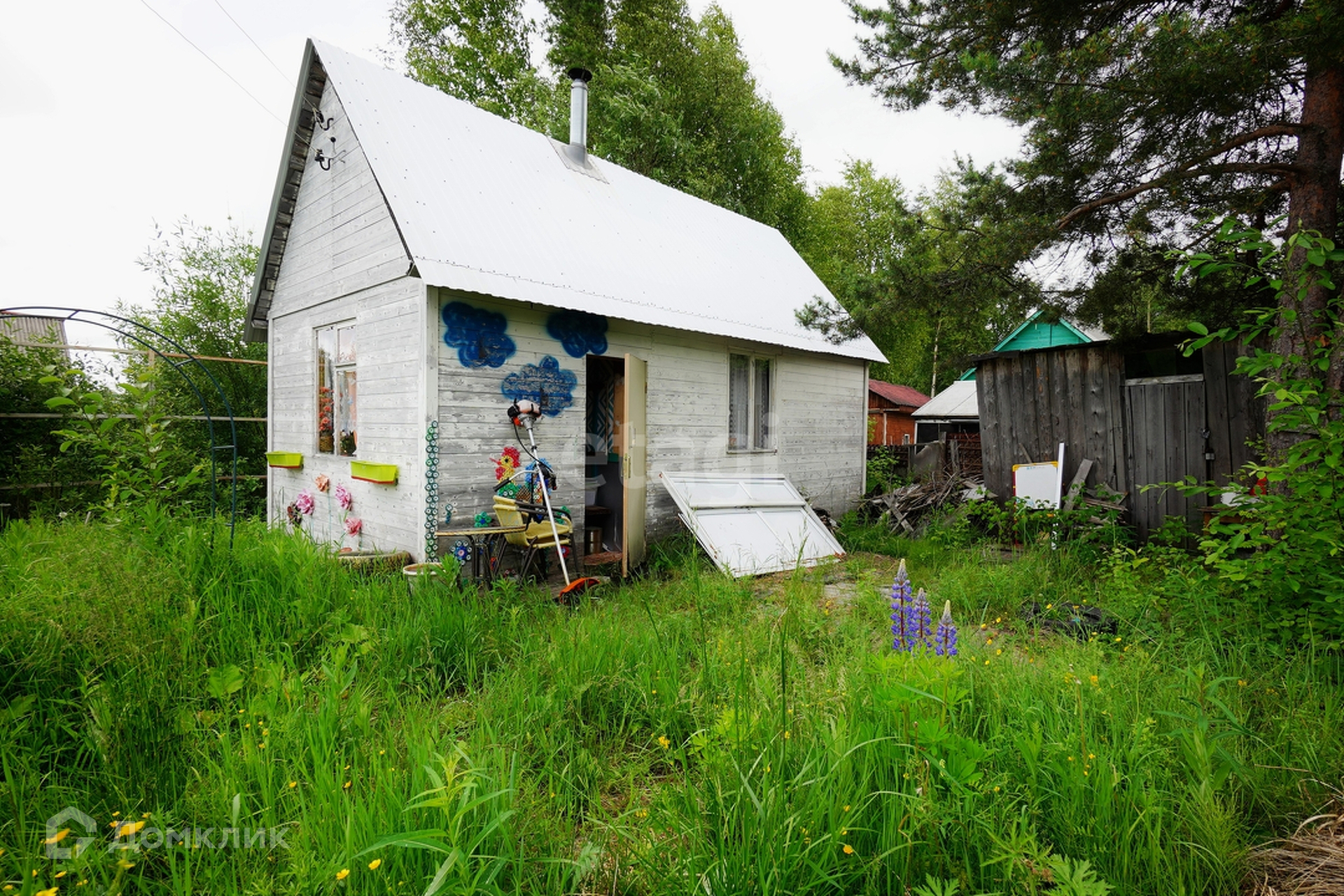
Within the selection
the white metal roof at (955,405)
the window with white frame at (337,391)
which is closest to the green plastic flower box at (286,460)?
the window with white frame at (337,391)

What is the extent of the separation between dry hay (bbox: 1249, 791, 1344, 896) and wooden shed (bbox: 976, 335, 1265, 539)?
4.95 metres

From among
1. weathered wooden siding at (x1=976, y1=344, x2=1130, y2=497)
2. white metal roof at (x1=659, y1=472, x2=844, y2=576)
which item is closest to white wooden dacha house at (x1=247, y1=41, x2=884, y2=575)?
white metal roof at (x1=659, y1=472, x2=844, y2=576)

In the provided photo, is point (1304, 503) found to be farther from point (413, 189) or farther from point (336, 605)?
point (413, 189)

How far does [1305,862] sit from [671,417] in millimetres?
6690

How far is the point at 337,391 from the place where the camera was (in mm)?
7344

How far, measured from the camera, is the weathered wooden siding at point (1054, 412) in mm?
7008

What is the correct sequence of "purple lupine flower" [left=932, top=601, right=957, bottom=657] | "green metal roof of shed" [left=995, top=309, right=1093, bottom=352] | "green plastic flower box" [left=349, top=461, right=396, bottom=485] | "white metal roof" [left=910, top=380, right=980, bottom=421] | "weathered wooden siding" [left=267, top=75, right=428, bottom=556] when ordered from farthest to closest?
"green metal roof of shed" [left=995, top=309, right=1093, bottom=352], "white metal roof" [left=910, top=380, right=980, bottom=421], "green plastic flower box" [left=349, top=461, right=396, bottom=485], "weathered wooden siding" [left=267, top=75, right=428, bottom=556], "purple lupine flower" [left=932, top=601, right=957, bottom=657]

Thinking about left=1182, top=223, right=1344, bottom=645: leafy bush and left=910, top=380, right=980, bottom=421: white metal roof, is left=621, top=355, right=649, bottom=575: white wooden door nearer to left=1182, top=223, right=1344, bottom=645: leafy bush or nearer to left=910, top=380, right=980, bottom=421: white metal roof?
left=1182, top=223, right=1344, bottom=645: leafy bush

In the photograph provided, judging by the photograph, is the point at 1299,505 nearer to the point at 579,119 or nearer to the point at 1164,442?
the point at 1164,442

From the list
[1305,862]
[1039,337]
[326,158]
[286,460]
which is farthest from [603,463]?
[1039,337]

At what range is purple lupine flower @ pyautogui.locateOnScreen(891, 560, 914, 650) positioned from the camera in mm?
2516

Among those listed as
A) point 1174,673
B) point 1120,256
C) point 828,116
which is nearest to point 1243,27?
point 1120,256

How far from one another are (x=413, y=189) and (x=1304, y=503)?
703cm

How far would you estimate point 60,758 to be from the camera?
2525 mm
